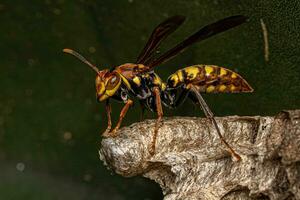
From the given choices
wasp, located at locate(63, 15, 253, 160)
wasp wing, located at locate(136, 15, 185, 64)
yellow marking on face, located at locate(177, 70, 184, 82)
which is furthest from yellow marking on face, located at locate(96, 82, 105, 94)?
yellow marking on face, located at locate(177, 70, 184, 82)

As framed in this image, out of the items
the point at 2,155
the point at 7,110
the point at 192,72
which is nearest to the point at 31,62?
the point at 7,110

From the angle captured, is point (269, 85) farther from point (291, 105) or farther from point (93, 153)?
point (93, 153)

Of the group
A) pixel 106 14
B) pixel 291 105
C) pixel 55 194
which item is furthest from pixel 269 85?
pixel 55 194

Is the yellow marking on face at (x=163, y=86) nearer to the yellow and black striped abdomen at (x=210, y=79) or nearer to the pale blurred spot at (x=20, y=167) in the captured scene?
the yellow and black striped abdomen at (x=210, y=79)

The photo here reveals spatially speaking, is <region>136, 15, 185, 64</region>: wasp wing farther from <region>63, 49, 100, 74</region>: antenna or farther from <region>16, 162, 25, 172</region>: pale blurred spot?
<region>16, 162, 25, 172</region>: pale blurred spot

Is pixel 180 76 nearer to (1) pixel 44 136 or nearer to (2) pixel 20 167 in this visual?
(1) pixel 44 136

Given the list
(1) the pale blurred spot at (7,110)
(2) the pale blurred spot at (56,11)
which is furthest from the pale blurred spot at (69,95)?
(2) the pale blurred spot at (56,11)
